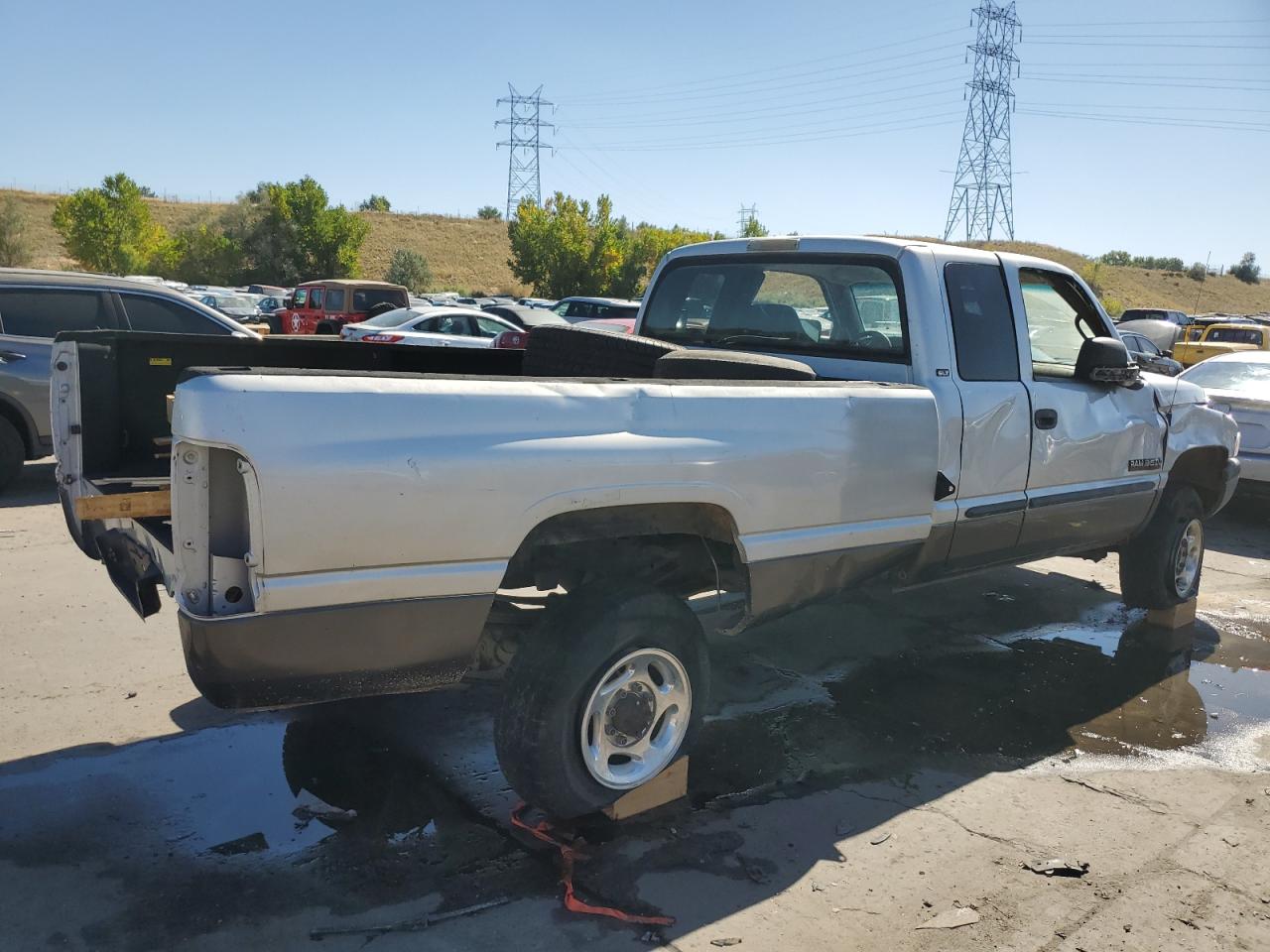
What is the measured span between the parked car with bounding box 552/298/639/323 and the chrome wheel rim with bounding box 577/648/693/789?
855 inches

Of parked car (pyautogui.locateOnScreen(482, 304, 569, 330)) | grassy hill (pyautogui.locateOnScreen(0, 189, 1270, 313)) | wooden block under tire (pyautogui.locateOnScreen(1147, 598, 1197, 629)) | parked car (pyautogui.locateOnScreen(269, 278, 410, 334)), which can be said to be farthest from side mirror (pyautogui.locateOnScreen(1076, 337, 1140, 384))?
grassy hill (pyautogui.locateOnScreen(0, 189, 1270, 313))

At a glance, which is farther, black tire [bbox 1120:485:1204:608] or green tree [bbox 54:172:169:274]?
green tree [bbox 54:172:169:274]

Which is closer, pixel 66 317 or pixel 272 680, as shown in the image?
pixel 272 680

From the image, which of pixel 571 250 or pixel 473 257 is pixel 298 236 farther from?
pixel 473 257

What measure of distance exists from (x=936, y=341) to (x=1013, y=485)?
2.78ft

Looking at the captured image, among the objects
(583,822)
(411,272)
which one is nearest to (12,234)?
(411,272)

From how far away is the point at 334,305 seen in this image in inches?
995

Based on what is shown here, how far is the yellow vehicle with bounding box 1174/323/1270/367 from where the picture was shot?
21594 millimetres

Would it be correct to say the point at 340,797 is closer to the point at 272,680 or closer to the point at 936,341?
the point at 272,680

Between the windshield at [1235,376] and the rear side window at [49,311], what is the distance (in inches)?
416

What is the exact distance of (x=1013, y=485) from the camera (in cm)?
480

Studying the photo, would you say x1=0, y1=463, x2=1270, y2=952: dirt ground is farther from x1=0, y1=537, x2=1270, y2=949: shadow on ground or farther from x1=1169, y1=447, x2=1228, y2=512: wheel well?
x1=1169, y1=447, x2=1228, y2=512: wheel well

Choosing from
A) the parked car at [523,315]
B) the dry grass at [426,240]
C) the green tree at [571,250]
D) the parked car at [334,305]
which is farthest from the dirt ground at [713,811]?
the dry grass at [426,240]

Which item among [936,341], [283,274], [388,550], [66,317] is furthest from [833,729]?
[283,274]
